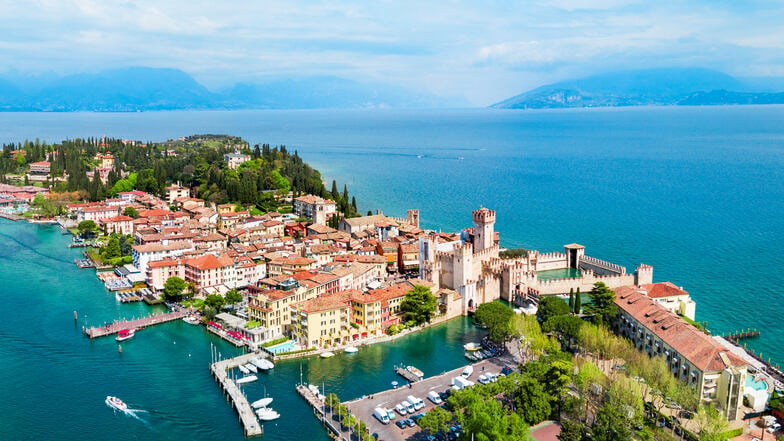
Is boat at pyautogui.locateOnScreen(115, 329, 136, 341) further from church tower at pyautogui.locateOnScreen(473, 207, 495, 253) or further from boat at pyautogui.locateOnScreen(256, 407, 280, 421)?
church tower at pyautogui.locateOnScreen(473, 207, 495, 253)

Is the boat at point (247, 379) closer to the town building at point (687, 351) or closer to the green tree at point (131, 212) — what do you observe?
the town building at point (687, 351)

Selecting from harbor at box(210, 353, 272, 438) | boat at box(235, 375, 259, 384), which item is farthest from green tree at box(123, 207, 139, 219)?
boat at box(235, 375, 259, 384)

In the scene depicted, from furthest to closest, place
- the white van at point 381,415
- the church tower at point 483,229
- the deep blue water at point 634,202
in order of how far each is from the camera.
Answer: the church tower at point 483,229
the deep blue water at point 634,202
the white van at point 381,415

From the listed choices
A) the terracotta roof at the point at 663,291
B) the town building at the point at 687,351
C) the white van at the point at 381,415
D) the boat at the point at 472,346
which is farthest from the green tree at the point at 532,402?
the terracotta roof at the point at 663,291

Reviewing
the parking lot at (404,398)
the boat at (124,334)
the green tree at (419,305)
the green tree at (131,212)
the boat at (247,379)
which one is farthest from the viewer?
the green tree at (131,212)

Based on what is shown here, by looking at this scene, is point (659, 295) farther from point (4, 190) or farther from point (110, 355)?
point (4, 190)

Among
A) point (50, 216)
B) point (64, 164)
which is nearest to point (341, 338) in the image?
point (50, 216)
